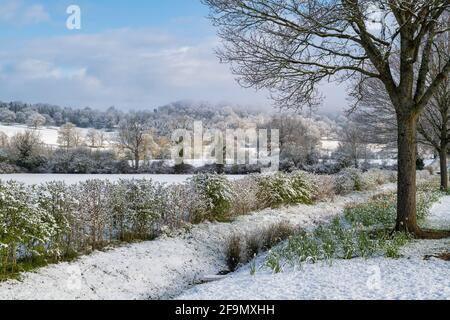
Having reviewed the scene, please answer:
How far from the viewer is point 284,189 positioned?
614 inches

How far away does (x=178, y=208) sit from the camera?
A: 10.3 m

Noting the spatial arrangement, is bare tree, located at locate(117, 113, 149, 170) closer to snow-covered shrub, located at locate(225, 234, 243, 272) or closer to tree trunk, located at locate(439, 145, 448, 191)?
tree trunk, located at locate(439, 145, 448, 191)

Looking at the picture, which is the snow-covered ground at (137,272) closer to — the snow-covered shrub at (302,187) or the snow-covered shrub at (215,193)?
the snow-covered shrub at (215,193)

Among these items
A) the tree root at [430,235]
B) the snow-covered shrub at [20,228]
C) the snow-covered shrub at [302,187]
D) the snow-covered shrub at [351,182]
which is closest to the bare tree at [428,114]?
the snow-covered shrub at [351,182]

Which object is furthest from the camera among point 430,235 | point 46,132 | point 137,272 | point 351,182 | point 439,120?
point 46,132

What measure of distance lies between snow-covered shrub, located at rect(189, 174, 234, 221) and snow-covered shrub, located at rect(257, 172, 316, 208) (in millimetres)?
2777

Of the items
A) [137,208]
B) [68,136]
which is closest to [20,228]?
[137,208]

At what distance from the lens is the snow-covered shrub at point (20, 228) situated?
20.8ft

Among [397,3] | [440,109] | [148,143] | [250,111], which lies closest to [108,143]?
[148,143]

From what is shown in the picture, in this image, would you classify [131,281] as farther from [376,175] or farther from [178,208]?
[376,175]

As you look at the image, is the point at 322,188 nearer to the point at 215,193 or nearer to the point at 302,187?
the point at 302,187

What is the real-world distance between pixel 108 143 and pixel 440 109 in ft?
132

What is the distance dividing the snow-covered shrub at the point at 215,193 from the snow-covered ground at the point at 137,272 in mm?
979

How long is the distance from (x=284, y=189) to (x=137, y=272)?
9038mm
